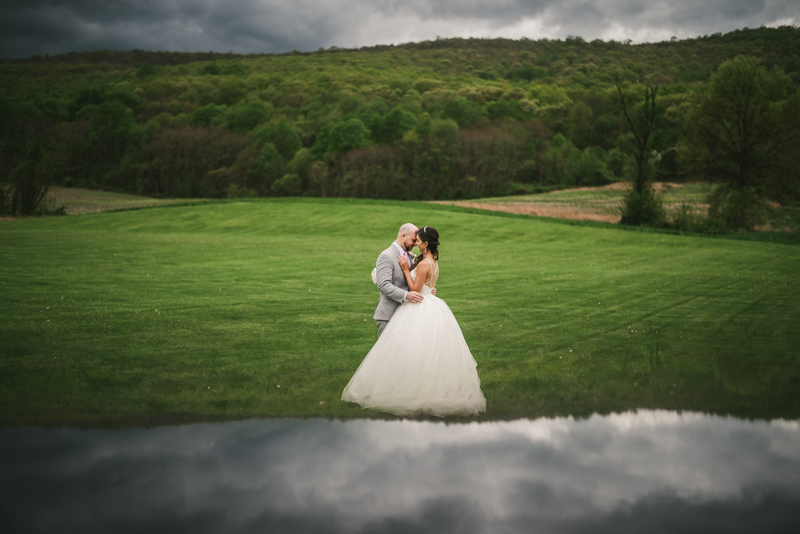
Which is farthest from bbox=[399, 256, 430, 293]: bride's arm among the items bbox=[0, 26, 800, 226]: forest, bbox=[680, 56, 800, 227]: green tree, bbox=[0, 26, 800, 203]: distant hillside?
bbox=[0, 26, 800, 203]: distant hillside

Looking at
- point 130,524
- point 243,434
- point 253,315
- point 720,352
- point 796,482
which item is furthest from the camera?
point 253,315

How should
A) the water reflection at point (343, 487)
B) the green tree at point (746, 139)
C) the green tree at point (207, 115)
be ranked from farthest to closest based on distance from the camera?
1. the green tree at point (207, 115)
2. the green tree at point (746, 139)
3. the water reflection at point (343, 487)

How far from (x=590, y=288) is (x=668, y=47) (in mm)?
129479

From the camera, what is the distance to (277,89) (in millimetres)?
133250

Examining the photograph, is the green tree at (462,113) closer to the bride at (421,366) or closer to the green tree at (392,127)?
the green tree at (392,127)

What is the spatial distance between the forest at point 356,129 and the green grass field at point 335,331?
3725cm

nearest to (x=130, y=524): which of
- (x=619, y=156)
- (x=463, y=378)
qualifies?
(x=463, y=378)

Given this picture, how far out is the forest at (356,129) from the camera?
263ft

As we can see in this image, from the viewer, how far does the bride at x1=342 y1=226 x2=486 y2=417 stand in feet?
25.7

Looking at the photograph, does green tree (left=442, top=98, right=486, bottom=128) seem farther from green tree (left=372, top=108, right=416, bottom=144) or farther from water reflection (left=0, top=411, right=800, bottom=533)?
water reflection (left=0, top=411, right=800, bottom=533)

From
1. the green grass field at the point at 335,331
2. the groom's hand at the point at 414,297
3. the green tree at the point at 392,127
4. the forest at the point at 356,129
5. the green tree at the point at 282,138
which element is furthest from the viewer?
the green tree at the point at 392,127

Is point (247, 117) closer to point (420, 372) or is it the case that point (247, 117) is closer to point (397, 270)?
point (397, 270)

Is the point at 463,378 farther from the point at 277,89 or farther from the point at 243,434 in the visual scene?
the point at 277,89

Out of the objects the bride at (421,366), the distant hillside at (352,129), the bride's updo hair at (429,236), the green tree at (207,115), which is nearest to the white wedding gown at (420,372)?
the bride at (421,366)
